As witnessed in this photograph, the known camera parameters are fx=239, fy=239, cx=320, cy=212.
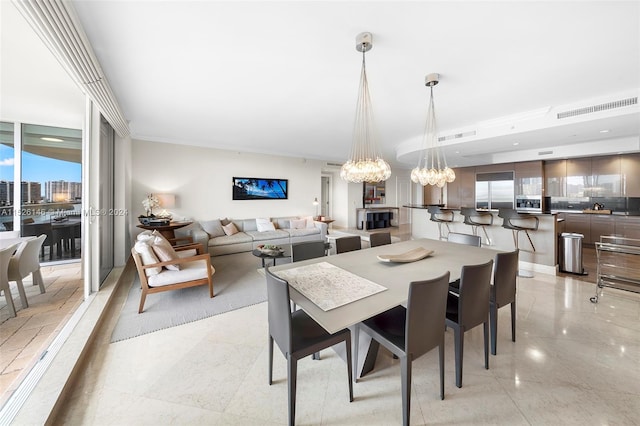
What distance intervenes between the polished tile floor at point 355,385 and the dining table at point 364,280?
340 mm

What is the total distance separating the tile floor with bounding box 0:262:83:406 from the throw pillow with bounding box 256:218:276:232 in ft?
11.2

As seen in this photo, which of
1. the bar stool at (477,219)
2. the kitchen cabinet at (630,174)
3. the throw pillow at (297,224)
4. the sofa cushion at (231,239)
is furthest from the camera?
the throw pillow at (297,224)

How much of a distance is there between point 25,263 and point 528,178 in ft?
32.3

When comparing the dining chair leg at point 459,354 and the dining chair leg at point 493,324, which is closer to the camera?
the dining chair leg at point 459,354

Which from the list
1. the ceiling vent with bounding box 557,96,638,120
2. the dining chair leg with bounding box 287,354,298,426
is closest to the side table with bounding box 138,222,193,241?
the dining chair leg with bounding box 287,354,298,426

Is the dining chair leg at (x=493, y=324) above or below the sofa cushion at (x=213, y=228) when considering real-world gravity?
below

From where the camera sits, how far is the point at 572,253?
403 centimetres

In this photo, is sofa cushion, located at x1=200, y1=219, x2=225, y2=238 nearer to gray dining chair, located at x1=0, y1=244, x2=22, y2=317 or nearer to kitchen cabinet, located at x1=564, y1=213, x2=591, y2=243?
gray dining chair, located at x1=0, y1=244, x2=22, y2=317

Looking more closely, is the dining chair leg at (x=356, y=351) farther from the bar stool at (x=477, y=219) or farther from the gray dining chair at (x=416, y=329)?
the bar stool at (x=477, y=219)

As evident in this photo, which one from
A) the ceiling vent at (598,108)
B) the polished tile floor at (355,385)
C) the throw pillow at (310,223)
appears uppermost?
the ceiling vent at (598,108)

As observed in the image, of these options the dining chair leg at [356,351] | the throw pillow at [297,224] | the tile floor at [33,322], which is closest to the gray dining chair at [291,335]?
the dining chair leg at [356,351]

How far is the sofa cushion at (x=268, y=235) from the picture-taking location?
560 centimetres

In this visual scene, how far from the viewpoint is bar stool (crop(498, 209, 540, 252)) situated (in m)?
4.34

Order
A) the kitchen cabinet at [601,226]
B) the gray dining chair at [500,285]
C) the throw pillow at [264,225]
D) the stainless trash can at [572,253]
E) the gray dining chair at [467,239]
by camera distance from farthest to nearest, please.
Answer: the throw pillow at [264,225] → the kitchen cabinet at [601,226] → the stainless trash can at [572,253] → the gray dining chair at [467,239] → the gray dining chair at [500,285]
